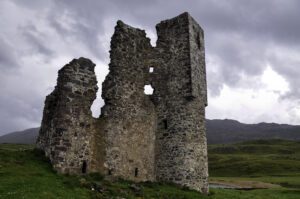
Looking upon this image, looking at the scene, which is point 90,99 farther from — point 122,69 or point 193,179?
point 193,179

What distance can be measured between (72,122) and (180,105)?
32.7ft

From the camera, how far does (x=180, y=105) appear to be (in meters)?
31.4

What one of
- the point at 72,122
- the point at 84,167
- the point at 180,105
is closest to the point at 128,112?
the point at 180,105

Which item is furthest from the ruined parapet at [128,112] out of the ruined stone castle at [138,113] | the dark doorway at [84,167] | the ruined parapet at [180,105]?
the dark doorway at [84,167]

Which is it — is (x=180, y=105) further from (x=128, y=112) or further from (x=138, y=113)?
(x=128, y=112)

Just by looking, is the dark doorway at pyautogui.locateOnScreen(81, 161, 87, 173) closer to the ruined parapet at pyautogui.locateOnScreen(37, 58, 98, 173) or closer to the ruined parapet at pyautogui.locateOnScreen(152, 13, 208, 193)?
the ruined parapet at pyautogui.locateOnScreen(37, 58, 98, 173)

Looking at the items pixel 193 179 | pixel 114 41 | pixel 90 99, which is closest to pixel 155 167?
pixel 193 179

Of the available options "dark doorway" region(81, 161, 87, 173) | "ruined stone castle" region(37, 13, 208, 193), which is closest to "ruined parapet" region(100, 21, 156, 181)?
"ruined stone castle" region(37, 13, 208, 193)

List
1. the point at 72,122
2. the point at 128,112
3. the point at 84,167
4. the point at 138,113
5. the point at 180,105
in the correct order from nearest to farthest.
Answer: the point at 72,122 < the point at 84,167 < the point at 128,112 < the point at 138,113 < the point at 180,105

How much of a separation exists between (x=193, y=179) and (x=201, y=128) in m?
4.51

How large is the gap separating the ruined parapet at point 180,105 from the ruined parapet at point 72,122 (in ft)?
23.4

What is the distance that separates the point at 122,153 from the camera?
28.4m

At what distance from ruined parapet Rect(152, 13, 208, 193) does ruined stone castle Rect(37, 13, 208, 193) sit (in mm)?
81

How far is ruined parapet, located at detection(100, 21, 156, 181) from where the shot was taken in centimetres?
2820
